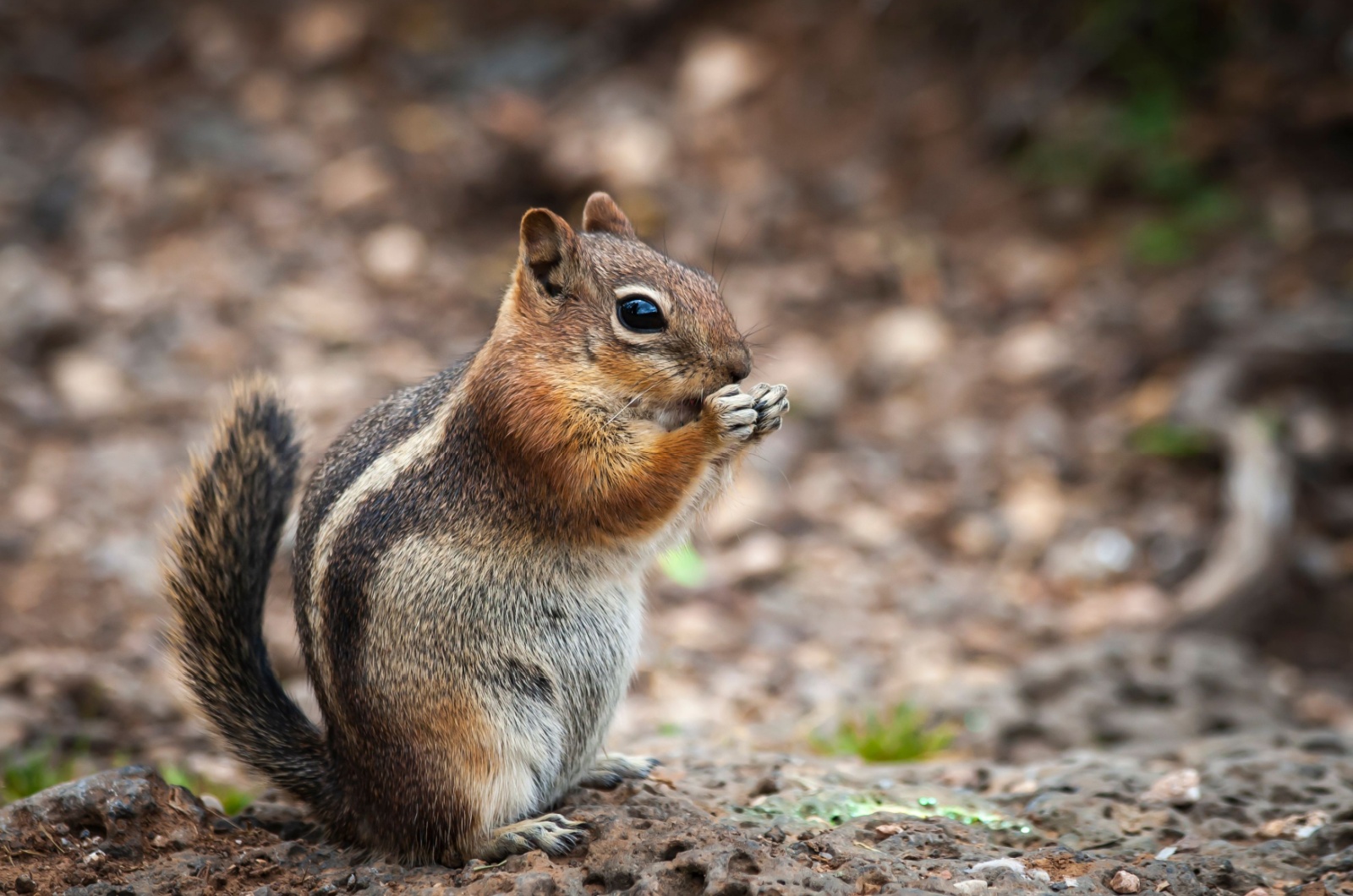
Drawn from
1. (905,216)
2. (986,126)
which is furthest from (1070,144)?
(905,216)

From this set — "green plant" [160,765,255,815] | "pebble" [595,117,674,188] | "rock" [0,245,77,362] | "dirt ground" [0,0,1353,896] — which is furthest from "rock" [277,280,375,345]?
"green plant" [160,765,255,815]

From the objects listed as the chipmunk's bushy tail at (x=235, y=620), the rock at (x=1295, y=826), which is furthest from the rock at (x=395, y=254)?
the rock at (x=1295, y=826)

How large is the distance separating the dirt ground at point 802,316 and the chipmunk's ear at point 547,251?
1623 millimetres

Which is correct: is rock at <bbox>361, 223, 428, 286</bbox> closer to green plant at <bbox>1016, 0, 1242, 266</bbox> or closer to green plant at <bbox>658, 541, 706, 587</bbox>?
green plant at <bbox>658, 541, 706, 587</bbox>

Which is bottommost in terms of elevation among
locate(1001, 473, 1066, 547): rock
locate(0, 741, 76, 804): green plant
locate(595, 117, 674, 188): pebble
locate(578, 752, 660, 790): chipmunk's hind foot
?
locate(0, 741, 76, 804): green plant

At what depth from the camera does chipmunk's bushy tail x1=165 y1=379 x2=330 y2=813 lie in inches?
126

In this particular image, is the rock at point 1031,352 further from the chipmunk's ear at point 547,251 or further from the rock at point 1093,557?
the chipmunk's ear at point 547,251

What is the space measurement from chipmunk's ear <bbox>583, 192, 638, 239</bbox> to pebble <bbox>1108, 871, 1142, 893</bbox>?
84.9 inches

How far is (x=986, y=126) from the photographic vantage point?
8.16m

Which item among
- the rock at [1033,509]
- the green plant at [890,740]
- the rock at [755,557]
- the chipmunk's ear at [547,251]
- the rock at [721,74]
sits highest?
the rock at [721,74]

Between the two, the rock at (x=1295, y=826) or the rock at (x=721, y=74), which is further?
the rock at (x=721, y=74)

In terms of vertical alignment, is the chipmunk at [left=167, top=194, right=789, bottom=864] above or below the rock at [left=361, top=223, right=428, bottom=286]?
below

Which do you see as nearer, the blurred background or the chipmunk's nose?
the chipmunk's nose

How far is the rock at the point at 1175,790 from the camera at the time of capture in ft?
11.0
